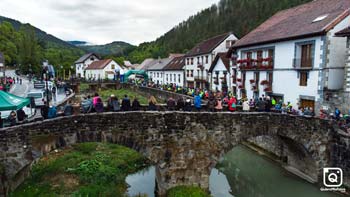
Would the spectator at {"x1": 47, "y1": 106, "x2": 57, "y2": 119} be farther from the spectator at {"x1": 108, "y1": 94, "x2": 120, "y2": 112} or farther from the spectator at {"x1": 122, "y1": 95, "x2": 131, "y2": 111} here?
the spectator at {"x1": 122, "y1": 95, "x2": 131, "y2": 111}

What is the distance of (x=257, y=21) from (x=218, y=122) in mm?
59450

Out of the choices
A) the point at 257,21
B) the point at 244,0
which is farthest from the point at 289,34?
the point at 244,0

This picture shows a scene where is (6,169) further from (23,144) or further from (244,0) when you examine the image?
(244,0)

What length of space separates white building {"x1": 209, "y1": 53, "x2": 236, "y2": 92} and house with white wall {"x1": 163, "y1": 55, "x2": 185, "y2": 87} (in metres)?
12.9

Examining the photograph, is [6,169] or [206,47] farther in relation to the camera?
[206,47]

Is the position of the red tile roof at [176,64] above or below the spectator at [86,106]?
above

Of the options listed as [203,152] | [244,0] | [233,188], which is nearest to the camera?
[203,152]

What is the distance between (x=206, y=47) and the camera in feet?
139

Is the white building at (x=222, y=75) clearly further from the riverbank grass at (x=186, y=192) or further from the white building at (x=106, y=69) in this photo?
the white building at (x=106, y=69)

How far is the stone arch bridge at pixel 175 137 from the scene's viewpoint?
34.9 feet

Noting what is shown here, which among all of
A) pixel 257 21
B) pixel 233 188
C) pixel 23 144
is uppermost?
pixel 257 21

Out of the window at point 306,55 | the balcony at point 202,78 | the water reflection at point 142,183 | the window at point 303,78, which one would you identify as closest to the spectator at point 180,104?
the water reflection at point 142,183

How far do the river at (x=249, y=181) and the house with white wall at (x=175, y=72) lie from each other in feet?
103

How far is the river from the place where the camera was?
48.8ft
